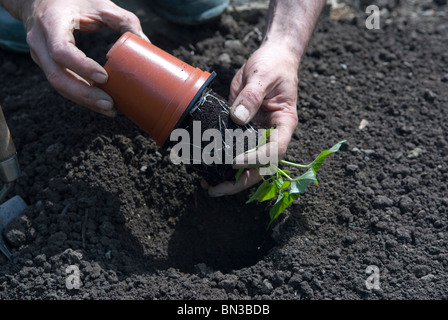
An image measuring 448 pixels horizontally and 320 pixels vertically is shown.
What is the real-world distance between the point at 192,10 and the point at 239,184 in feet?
4.13

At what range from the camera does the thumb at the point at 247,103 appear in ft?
5.85

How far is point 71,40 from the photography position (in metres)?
1.81

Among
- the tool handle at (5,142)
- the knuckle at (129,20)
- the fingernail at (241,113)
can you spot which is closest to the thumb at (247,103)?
the fingernail at (241,113)

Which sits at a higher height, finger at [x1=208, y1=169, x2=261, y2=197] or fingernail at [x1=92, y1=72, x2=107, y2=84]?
fingernail at [x1=92, y1=72, x2=107, y2=84]

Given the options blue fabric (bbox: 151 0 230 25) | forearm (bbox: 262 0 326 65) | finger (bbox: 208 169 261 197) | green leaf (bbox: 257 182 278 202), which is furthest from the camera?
blue fabric (bbox: 151 0 230 25)

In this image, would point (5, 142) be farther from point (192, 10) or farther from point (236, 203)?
point (192, 10)

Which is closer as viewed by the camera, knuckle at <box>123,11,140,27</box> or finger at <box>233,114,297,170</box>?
finger at <box>233,114,297,170</box>

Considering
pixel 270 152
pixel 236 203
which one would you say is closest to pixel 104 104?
pixel 270 152

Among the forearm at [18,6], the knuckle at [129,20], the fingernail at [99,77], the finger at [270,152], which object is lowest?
the finger at [270,152]

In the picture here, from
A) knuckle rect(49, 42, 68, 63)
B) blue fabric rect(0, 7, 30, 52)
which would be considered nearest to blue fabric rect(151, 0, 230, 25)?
blue fabric rect(0, 7, 30, 52)

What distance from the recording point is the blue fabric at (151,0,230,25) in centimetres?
274

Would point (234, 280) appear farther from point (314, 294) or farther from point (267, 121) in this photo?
point (267, 121)

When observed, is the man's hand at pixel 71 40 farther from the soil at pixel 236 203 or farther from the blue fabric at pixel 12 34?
the blue fabric at pixel 12 34

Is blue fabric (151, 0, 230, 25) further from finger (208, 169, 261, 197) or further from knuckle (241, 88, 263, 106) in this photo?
finger (208, 169, 261, 197)
